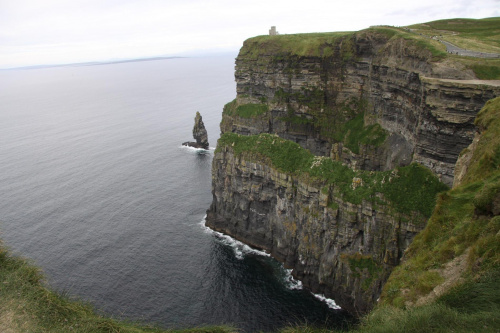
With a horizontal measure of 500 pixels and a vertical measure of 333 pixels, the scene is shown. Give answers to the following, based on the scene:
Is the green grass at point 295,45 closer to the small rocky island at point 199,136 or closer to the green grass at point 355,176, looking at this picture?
the green grass at point 355,176

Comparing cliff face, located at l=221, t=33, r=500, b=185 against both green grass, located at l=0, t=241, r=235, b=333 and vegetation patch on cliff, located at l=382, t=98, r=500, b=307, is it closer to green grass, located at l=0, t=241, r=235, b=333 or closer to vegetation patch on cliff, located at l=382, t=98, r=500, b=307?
vegetation patch on cliff, located at l=382, t=98, r=500, b=307

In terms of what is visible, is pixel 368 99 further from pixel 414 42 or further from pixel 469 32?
pixel 469 32

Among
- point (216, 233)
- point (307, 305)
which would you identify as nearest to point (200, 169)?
point (216, 233)

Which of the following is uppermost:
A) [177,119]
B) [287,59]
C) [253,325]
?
[287,59]

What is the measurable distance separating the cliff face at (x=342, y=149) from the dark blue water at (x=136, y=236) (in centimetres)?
584

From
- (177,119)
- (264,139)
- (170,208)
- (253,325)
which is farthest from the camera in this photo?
(177,119)

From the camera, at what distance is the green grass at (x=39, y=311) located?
65.5 feet

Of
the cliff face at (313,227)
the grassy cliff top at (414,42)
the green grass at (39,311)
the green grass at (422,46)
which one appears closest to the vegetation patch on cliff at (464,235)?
the green grass at (39,311)

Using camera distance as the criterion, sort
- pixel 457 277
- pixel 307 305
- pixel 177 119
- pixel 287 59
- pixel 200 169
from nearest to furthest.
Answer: pixel 457 277
pixel 307 305
pixel 287 59
pixel 200 169
pixel 177 119

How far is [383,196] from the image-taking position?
156 ft

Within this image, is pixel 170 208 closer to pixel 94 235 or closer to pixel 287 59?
pixel 94 235

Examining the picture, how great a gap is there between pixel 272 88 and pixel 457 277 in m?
76.1

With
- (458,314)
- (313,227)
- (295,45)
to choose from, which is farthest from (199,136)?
(458,314)

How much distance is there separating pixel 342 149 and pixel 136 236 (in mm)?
44068
